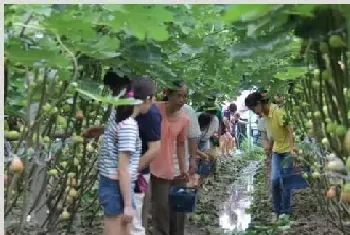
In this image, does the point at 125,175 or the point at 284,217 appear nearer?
the point at 125,175

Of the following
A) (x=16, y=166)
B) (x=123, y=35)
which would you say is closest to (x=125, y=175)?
(x=123, y=35)

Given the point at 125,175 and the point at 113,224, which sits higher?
the point at 125,175

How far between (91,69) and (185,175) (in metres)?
2.04

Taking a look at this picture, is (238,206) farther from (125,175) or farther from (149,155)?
(125,175)

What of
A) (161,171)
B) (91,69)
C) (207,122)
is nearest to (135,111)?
(91,69)

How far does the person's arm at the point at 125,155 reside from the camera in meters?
3.68

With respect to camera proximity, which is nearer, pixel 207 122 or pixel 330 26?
pixel 330 26

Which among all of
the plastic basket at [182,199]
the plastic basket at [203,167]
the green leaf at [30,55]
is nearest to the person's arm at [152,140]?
the plastic basket at [182,199]

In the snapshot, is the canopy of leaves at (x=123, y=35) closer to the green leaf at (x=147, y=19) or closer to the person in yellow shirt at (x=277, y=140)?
the green leaf at (x=147, y=19)

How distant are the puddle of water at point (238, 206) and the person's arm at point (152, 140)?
259 cm

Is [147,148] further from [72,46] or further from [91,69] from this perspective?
[72,46]

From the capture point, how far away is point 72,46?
107 inches

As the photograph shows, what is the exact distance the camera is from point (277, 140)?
6902mm

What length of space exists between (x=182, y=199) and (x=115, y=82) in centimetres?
170
